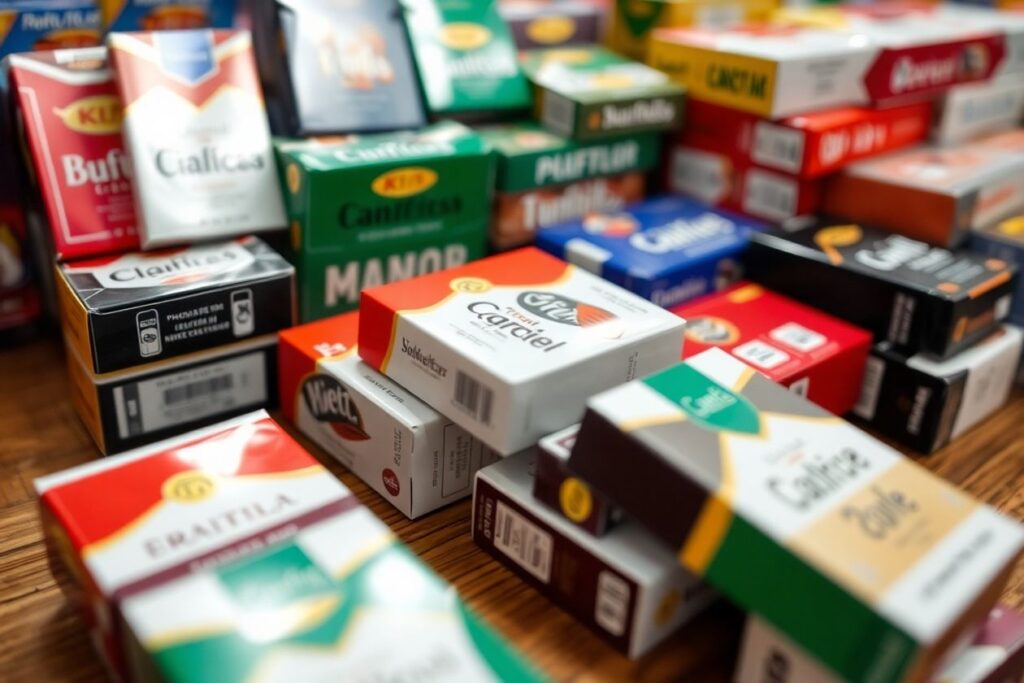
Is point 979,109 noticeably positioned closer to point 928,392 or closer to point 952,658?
point 928,392

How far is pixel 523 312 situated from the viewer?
3.17 ft

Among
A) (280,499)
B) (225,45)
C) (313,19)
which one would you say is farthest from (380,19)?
(280,499)

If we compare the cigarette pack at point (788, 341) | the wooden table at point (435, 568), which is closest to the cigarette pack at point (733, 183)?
the cigarette pack at point (788, 341)

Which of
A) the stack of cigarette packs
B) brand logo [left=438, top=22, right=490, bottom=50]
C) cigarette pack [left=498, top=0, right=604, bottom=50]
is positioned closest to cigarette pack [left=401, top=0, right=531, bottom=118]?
brand logo [left=438, top=22, right=490, bottom=50]

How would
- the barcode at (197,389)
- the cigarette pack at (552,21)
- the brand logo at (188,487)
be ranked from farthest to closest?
the cigarette pack at (552,21) → the barcode at (197,389) → the brand logo at (188,487)

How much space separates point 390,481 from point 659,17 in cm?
99

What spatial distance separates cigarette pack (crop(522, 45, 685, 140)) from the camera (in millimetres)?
1362

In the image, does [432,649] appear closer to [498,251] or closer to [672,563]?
[672,563]

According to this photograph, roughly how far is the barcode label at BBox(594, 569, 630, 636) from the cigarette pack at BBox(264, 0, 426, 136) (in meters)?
0.71

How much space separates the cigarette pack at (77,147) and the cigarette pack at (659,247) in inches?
21.7

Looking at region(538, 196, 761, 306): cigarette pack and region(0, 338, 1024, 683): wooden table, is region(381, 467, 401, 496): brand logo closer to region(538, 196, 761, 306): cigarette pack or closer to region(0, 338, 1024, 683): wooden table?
region(0, 338, 1024, 683): wooden table

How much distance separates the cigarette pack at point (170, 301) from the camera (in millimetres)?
997

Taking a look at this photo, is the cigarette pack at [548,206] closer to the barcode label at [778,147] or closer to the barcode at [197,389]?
the barcode label at [778,147]

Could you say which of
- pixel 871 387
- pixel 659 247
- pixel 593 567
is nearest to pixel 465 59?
pixel 659 247
